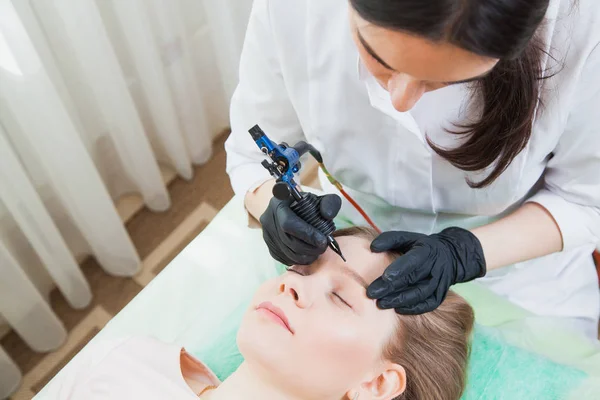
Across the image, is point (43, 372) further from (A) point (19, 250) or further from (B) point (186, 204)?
(B) point (186, 204)

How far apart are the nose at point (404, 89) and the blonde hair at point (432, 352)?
36cm

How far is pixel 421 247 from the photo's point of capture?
36.6 inches

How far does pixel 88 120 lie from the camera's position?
170 centimetres

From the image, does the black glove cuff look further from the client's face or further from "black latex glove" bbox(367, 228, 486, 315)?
the client's face

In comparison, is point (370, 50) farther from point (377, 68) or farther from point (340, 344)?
point (340, 344)

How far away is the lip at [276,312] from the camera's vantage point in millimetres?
925

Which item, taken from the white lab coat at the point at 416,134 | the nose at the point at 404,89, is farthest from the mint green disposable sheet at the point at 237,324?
the nose at the point at 404,89

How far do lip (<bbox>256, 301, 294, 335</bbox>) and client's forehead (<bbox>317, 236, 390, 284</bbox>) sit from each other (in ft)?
0.35

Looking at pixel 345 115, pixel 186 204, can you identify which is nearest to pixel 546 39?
pixel 345 115

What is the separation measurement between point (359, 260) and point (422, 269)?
110mm

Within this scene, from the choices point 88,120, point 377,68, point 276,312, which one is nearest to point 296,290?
point 276,312

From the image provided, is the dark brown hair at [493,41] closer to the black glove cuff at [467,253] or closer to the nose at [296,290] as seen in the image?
the black glove cuff at [467,253]

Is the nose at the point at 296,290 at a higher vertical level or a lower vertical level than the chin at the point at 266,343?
higher

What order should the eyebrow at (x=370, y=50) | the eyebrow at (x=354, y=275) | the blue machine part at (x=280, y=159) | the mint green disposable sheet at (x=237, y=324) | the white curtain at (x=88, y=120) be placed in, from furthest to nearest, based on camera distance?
the white curtain at (x=88, y=120) → the mint green disposable sheet at (x=237, y=324) → the eyebrow at (x=354, y=275) → the blue machine part at (x=280, y=159) → the eyebrow at (x=370, y=50)
